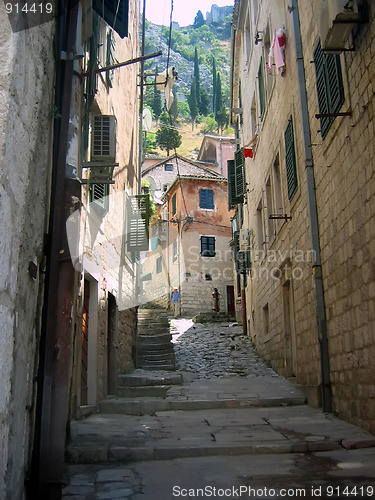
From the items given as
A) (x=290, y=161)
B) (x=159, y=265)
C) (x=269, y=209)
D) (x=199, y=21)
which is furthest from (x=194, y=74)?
(x=290, y=161)

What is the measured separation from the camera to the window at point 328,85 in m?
6.41

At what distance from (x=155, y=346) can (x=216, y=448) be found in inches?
358

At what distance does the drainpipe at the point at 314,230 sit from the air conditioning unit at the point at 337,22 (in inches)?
93.4

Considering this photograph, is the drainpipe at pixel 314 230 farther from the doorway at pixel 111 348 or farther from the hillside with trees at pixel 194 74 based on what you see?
the hillside with trees at pixel 194 74

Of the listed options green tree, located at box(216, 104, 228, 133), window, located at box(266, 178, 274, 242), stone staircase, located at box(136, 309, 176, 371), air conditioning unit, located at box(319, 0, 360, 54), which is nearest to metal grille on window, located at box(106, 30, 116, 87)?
air conditioning unit, located at box(319, 0, 360, 54)

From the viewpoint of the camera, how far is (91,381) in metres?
8.17

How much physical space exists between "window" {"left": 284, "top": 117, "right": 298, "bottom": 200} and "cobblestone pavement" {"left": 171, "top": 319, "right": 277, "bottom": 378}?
4.65m

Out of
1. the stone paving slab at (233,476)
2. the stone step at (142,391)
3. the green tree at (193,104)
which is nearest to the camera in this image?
the stone paving slab at (233,476)

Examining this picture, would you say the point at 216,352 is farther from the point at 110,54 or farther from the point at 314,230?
the point at 110,54

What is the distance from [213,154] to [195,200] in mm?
16872

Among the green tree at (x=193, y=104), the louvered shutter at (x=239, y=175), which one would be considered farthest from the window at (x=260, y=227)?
the green tree at (x=193, y=104)

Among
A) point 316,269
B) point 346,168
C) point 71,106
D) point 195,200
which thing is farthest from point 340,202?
point 195,200

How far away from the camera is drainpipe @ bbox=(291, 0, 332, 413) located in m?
7.29

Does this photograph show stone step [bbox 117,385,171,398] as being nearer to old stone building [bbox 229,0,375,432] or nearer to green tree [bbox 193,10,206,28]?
old stone building [bbox 229,0,375,432]
